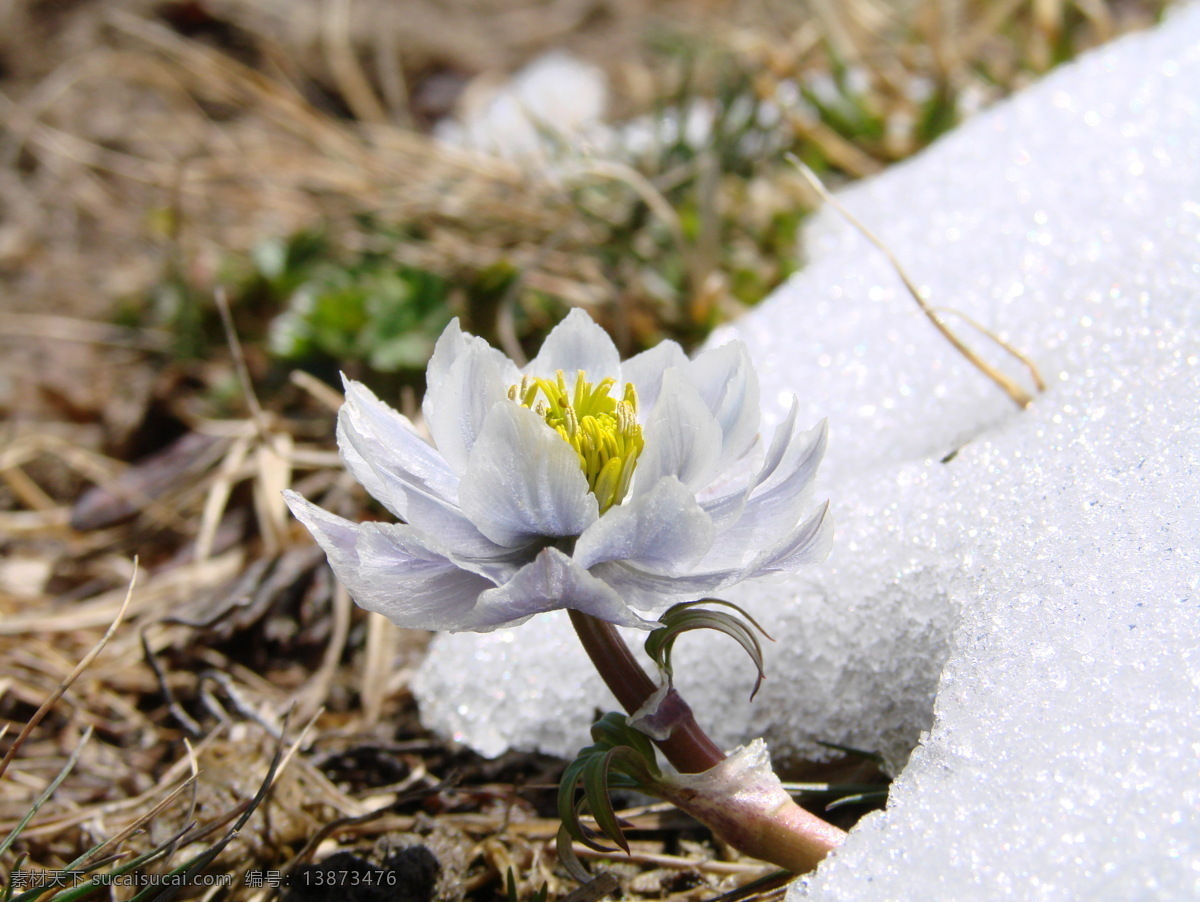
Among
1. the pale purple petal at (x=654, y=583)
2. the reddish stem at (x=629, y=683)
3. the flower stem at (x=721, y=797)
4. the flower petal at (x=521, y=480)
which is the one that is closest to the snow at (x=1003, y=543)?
the flower stem at (x=721, y=797)

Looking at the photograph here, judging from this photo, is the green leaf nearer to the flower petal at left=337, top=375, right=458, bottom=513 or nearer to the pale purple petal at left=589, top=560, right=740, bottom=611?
the pale purple petal at left=589, top=560, right=740, bottom=611

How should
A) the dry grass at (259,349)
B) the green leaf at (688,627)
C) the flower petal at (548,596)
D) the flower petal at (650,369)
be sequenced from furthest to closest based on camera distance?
the dry grass at (259,349), the flower petal at (650,369), the green leaf at (688,627), the flower petal at (548,596)

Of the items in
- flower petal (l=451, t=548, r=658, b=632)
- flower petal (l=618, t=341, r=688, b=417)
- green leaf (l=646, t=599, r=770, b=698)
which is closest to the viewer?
flower petal (l=451, t=548, r=658, b=632)

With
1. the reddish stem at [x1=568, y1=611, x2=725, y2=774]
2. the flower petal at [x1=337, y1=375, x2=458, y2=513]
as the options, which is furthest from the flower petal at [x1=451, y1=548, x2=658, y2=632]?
the flower petal at [x1=337, y1=375, x2=458, y2=513]

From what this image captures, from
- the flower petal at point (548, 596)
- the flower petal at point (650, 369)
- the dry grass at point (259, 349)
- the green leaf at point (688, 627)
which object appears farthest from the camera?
the dry grass at point (259, 349)

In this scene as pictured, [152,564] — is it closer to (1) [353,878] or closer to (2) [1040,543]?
(1) [353,878]

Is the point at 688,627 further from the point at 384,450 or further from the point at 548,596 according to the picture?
the point at 384,450

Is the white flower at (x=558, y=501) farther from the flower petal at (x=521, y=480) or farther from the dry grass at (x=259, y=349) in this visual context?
the dry grass at (x=259, y=349)

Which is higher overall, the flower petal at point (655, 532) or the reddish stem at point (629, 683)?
the flower petal at point (655, 532)
